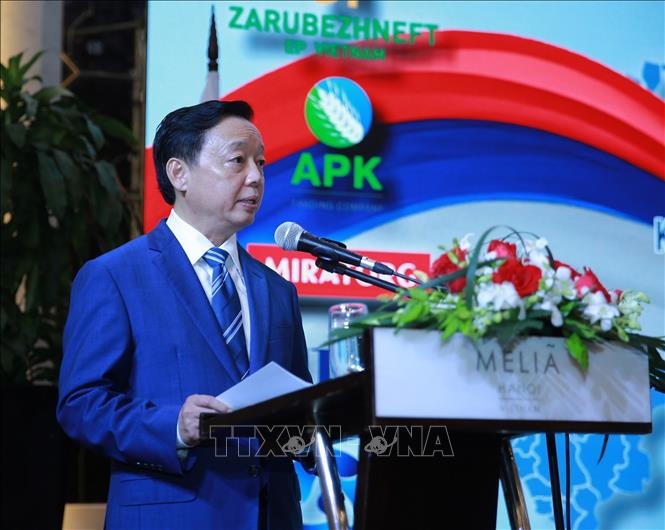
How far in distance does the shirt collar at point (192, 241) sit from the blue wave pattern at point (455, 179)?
106 cm

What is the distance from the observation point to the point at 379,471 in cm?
192

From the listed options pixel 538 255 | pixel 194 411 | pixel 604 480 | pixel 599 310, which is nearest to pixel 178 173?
pixel 194 411

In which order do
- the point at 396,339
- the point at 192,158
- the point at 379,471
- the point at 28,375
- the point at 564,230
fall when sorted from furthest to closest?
the point at 28,375
the point at 564,230
the point at 192,158
the point at 379,471
the point at 396,339

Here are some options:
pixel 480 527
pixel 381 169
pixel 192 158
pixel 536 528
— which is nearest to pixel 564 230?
pixel 381 169

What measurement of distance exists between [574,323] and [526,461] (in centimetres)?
209

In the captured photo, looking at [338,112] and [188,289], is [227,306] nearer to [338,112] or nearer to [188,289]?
[188,289]

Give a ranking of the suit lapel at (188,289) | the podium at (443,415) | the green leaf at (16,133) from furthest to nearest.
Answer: the green leaf at (16,133)
the suit lapel at (188,289)
the podium at (443,415)

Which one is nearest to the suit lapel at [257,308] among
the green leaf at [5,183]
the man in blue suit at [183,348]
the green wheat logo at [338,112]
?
the man in blue suit at [183,348]

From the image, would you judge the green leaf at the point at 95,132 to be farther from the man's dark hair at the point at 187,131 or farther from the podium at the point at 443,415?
the podium at the point at 443,415

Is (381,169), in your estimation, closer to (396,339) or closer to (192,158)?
(192,158)

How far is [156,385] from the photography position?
229cm

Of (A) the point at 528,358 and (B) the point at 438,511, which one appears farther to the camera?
(B) the point at 438,511

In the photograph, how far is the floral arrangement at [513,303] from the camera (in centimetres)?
173

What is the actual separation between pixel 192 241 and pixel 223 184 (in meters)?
0.15
